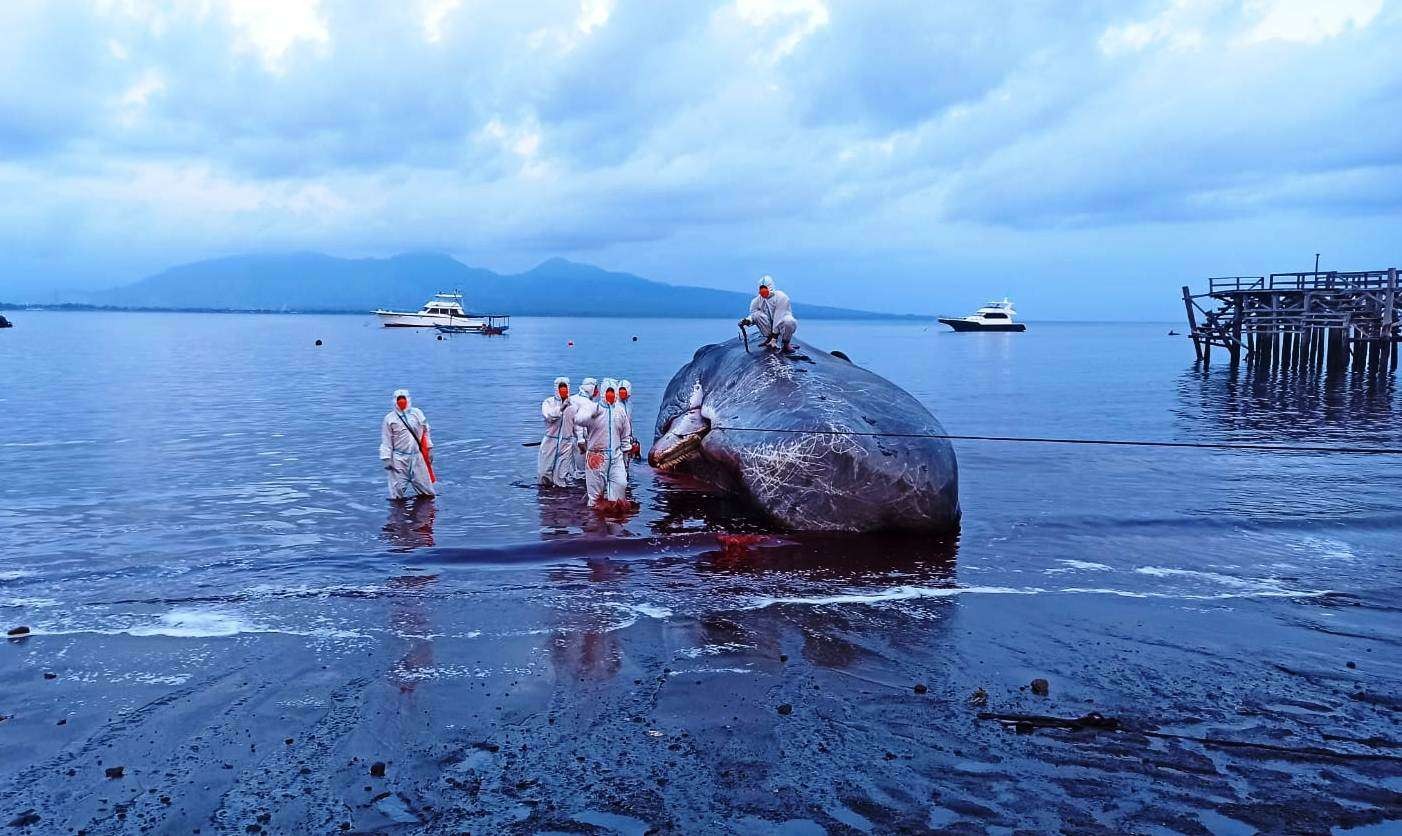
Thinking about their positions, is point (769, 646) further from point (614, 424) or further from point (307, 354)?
point (307, 354)

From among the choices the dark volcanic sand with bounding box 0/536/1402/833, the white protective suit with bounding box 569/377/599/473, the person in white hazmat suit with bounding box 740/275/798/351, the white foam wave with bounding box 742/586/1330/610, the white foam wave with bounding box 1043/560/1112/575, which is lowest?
the dark volcanic sand with bounding box 0/536/1402/833

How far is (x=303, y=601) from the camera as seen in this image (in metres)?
10.3

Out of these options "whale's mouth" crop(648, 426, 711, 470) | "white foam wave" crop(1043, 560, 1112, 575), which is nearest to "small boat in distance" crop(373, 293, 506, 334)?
"whale's mouth" crop(648, 426, 711, 470)

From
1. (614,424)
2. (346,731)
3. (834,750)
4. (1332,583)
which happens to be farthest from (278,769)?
(1332,583)

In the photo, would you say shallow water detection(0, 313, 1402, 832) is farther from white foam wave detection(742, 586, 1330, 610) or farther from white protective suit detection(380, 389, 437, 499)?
white protective suit detection(380, 389, 437, 499)

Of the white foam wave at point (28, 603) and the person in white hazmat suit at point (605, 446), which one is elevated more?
the person in white hazmat suit at point (605, 446)

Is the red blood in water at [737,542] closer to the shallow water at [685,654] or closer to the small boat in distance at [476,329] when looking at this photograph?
the shallow water at [685,654]

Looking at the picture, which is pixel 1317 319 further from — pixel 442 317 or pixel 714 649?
pixel 442 317

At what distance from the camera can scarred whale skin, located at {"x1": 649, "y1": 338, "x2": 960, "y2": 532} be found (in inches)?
511

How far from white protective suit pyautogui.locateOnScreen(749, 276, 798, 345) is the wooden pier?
37072 mm

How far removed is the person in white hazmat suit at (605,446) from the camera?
1505 centimetres

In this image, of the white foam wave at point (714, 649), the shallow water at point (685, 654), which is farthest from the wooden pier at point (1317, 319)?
the white foam wave at point (714, 649)

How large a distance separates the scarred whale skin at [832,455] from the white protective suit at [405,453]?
170 inches

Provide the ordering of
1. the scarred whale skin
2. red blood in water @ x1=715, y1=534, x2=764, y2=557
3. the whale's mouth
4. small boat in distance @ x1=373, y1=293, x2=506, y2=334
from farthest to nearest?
1. small boat in distance @ x1=373, y1=293, x2=506, y2=334
2. the whale's mouth
3. the scarred whale skin
4. red blood in water @ x1=715, y1=534, x2=764, y2=557
